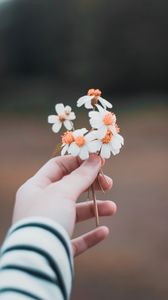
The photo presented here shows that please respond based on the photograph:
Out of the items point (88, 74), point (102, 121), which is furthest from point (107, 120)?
point (88, 74)

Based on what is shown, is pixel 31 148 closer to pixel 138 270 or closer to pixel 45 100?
pixel 45 100

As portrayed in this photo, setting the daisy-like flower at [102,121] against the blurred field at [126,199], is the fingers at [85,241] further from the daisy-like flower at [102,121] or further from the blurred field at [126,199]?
the blurred field at [126,199]

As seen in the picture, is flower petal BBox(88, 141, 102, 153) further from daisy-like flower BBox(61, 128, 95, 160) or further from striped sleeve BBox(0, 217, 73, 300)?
striped sleeve BBox(0, 217, 73, 300)

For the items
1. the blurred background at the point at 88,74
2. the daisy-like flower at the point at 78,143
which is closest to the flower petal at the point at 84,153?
the daisy-like flower at the point at 78,143

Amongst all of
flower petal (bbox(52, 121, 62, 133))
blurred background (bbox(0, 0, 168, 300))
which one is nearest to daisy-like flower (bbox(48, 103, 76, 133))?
→ flower petal (bbox(52, 121, 62, 133))

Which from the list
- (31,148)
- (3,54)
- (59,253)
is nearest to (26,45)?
(3,54)

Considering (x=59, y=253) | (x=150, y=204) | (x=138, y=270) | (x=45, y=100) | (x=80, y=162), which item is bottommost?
(x=59, y=253)
